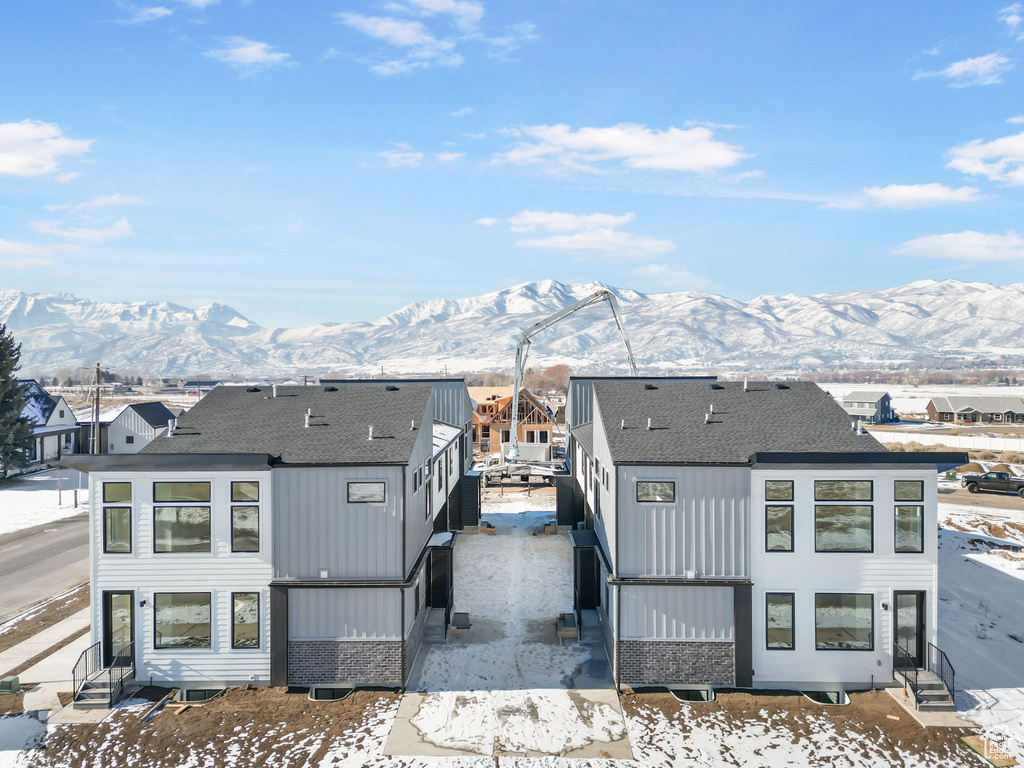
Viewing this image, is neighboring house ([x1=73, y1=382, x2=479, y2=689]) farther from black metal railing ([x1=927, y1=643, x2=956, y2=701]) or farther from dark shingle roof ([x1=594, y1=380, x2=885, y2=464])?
black metal railing ([x1=927, y1=643, x2=956, y2=701])

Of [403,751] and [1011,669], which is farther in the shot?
[1011,669]

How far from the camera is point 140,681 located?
15836 millimetres

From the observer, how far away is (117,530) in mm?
15953

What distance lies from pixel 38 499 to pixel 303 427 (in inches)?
1322

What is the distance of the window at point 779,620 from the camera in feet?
52.0

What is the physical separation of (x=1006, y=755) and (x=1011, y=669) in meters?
5.18

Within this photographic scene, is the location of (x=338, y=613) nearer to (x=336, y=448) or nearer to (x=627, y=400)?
(x=336, y=448)

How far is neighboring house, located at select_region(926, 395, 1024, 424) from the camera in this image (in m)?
94.1

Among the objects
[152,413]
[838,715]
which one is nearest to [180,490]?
[838,715]

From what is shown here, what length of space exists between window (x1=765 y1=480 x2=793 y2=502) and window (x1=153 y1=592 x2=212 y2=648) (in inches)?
599

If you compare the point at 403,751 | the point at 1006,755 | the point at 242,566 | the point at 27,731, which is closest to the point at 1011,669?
the point at 1006,755

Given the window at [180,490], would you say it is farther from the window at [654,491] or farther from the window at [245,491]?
the window at [654,491]

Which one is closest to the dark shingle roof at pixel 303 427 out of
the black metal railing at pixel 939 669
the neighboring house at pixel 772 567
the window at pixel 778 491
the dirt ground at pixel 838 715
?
the neighboring house at pixel 772 567

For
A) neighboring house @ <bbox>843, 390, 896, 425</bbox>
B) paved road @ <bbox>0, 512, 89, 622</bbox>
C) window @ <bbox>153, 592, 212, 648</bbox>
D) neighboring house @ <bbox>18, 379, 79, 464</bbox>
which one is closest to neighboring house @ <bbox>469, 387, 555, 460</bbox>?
paved road @ <bbox>0, 512, 89, 622</bbox>
